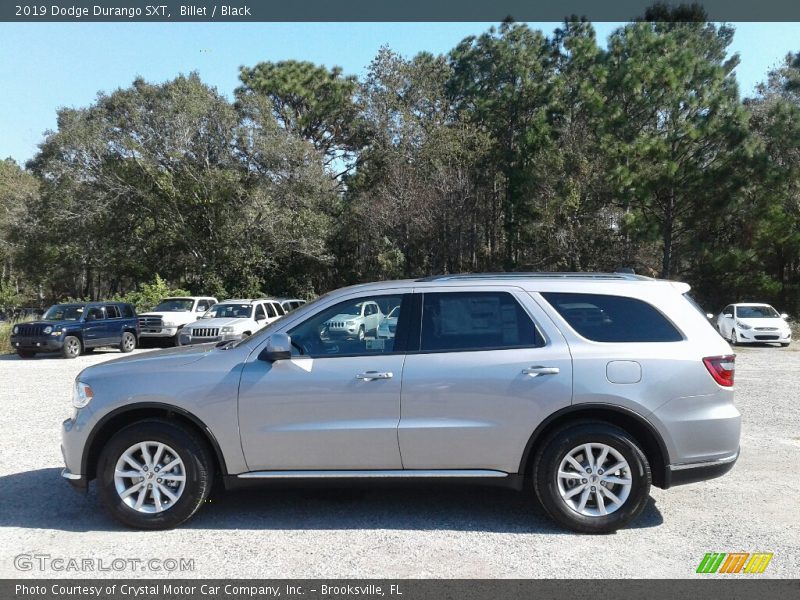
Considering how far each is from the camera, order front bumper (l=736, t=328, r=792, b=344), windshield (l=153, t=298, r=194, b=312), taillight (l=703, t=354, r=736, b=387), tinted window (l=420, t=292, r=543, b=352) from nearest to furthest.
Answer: taillight (l=703, t=354, r=736, b=387) → tinted window (l=420, t=292, r=543, b=352) → front bumper (l=736, t=328, r=792, b=344) → windshield (l=153, t=298, r=194, b=312)

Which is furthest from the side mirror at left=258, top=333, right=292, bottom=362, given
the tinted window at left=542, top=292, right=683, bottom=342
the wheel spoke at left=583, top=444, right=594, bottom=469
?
the wheel spoke at left=583, top=444, right=594, bottom=469

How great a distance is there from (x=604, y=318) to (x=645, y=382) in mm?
570

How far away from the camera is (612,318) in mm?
5363

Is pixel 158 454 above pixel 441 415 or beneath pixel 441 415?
beneath

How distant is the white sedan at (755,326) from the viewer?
24250mm

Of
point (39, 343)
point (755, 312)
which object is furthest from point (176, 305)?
point (755, 312)

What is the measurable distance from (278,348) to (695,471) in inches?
125

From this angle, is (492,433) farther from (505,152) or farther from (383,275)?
(505,152)

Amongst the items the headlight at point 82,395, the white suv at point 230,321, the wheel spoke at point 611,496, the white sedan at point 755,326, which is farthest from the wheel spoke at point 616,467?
the white sedan at point 755,326

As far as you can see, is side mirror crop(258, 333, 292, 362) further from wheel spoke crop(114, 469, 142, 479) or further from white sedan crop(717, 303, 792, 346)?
white sedan crop(717, 303, 792, 346)

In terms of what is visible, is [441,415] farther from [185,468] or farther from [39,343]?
[39,343]

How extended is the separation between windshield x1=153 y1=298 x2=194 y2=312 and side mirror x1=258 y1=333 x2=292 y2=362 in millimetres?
21303

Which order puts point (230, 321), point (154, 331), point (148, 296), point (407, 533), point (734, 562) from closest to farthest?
point (734, 562) < point (407, 533) < point (230, 321) < point (154, 331) < point (148, 296)

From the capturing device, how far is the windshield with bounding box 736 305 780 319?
25105 mm
